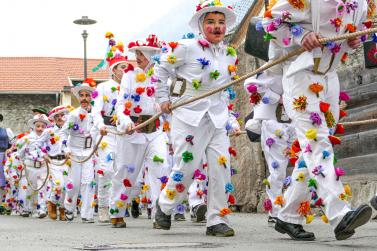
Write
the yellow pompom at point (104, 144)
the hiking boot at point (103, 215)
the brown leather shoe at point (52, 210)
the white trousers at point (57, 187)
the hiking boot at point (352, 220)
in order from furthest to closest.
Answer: the white trousers at point (57, 187) → the brown leather shoe at point (52, 210) → the hiking boot at point (103, 215) → the yellow pompom at point (104, 144) → the hiking boot at point (352, 220)

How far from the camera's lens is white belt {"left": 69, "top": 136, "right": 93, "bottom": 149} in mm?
12711

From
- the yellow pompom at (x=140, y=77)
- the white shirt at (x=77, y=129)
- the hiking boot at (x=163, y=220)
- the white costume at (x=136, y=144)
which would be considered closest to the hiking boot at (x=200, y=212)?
the white costume at (x=136, y=144)

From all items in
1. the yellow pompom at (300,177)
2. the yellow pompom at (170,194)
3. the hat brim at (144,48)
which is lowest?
the yellow pompom at (170,194)

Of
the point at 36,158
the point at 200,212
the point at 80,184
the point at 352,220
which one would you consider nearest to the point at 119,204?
the point at 200,212

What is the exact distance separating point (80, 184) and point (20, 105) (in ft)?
107

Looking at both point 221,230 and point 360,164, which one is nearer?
point 221,230

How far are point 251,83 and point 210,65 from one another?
0.58 meters

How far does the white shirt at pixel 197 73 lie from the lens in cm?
755

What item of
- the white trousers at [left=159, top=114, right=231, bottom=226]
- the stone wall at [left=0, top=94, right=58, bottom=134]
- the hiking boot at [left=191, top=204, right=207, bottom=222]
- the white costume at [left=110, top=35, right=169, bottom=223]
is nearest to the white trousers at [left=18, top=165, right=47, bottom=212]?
the hiking boot at [left=191, top=204, right=207, bottom=222]

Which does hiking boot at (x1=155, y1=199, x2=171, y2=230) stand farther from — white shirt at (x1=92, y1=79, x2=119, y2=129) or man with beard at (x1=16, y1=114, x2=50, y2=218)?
man with beard at (x1=16, y1=114, x2=50, y2=218)

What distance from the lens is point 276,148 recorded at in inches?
351

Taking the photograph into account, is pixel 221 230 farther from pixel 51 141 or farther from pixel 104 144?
pixel 51 141

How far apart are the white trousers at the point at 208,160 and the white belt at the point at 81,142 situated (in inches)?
206

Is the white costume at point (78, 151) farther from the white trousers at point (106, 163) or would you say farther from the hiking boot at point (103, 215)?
the white trousers at point (106, 163)
